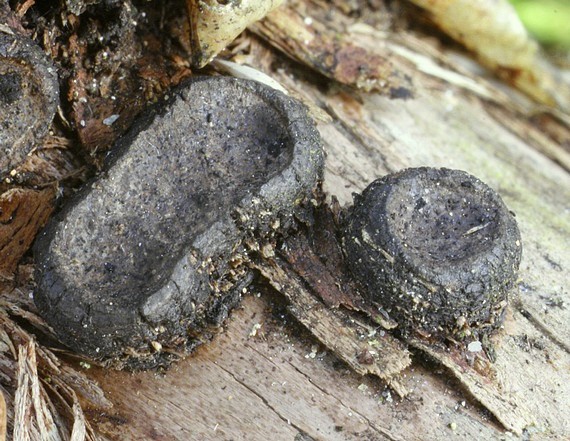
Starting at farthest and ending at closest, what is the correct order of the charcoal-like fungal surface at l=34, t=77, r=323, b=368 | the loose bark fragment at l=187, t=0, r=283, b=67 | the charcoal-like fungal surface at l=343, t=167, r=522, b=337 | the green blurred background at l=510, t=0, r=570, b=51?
the green blurred background at l=510, t=0, r=570, b=51
the loose bark fragment at l=187, t=0, r=283, b=67
the charcoal-like fungal surface at l=343, t=167, r=522, b=337
the charcoal-like fungal surface at l=34, t=77, r=323, b=368

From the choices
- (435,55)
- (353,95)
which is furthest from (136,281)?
(435,55)

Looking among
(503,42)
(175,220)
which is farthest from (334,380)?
(503,42)

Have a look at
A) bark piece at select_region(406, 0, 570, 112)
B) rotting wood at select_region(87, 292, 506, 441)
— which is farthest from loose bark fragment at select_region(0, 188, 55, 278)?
bark piece at select_region(406, 0, 570, 112)

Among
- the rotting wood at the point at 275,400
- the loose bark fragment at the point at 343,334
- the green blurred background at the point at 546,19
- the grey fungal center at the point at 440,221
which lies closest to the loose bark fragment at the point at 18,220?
the rotting wood at the point at 275,400

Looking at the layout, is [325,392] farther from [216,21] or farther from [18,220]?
[216,21]

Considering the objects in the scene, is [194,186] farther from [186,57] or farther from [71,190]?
[186,57]

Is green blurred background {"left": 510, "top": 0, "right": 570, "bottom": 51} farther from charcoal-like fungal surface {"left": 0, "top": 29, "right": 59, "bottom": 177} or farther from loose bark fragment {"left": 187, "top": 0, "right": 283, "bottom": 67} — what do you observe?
charcoal-like fungal surface {"left": 0, "top": 29, "right": 59, "bottom": 177}

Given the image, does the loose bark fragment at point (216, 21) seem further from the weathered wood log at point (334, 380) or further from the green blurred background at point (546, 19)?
the green blurred background at point (546, 19)
